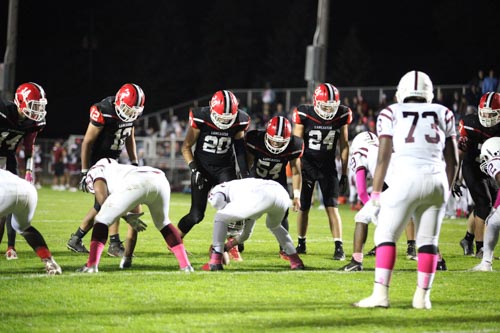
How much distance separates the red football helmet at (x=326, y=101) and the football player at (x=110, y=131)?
6.74 ft

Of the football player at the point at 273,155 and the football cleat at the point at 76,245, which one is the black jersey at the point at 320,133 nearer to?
the football player at the point at 273,155

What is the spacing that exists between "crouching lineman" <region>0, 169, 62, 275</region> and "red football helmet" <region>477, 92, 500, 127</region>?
527 centimetres

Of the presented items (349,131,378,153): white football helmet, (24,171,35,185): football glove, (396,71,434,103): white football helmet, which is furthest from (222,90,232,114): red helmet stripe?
(396,71,434,103): white football helmet

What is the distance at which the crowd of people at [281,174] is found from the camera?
656cm

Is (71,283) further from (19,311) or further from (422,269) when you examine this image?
(422,269)

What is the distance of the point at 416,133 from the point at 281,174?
3.30m

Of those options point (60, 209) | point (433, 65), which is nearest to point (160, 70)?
point (433, 65)

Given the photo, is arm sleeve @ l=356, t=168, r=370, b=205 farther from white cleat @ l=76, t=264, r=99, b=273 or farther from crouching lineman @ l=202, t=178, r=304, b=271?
white cleat @ l=76, t=264, r=99, b=273

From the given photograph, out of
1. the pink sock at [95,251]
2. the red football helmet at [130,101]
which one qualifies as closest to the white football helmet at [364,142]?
the red football helmet at [130,101]

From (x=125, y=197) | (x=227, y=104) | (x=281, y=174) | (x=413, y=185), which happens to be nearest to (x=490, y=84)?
(x=281, y=174)

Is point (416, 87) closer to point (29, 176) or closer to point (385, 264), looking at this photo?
point (385, 264)

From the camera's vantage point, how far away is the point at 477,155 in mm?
10289

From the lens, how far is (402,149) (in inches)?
259

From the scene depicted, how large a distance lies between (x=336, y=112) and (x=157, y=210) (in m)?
3.15
